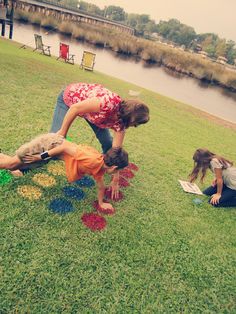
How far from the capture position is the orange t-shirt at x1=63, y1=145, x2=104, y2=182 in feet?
13.7

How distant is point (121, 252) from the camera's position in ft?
13.0

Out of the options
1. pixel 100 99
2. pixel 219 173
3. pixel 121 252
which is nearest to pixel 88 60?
pixel 219 173

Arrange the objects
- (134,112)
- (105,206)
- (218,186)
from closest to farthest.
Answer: (134,112), (105,206), (218,186)

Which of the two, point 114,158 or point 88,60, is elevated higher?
point 114,158

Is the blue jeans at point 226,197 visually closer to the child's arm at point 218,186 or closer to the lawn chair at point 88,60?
Answer: the child's arm at point 218,186

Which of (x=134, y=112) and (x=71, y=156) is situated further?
(x=71, y=156)

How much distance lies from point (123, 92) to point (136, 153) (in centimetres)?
755

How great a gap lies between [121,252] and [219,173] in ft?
9.15

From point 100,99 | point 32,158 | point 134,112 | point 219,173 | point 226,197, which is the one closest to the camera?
point 134,112

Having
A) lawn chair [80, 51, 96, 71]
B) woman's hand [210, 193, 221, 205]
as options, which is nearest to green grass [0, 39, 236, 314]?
woman's hand [210, 193, 221, 205]

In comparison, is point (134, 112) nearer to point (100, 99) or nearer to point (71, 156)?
point (100, 99)

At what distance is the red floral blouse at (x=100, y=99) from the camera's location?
13.5 ft

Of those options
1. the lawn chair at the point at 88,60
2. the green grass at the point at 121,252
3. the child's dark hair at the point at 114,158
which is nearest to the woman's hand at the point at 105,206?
the green grass at the point at 121,252

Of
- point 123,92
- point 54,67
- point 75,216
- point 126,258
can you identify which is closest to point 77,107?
point 75,216
